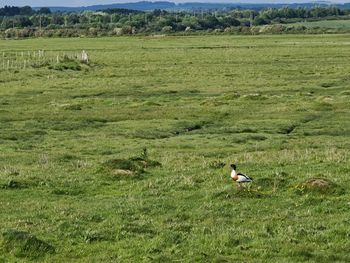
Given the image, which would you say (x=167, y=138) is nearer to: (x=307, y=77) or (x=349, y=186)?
(x=349, y=186)

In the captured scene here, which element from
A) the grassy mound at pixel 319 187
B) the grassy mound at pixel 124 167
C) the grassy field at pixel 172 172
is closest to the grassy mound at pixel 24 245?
the grassy field at pixel 172 172

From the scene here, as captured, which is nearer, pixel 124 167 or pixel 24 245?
pixel 24 245

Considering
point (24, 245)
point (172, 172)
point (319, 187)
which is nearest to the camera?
point (24, 245)

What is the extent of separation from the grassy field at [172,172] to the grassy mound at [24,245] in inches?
0.9

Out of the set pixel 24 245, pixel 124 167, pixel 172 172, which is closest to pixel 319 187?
pixel 172 172

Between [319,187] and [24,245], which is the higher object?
[24,245]

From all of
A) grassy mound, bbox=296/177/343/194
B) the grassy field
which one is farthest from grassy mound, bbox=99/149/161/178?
grassy mound, bbox=296/177/343/194

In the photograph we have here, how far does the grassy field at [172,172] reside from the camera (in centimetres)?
1412

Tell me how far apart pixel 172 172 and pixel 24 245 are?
31.8 feet

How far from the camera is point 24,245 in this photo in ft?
44.4

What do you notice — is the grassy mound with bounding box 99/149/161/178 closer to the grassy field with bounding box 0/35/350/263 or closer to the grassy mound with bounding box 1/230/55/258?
the grassy field with bounding box 0/35/350/263

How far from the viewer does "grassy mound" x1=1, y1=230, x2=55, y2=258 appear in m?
13.4

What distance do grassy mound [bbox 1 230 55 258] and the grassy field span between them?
2 centimetres

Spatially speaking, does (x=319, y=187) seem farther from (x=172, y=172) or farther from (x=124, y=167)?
(x=124, y=167)
